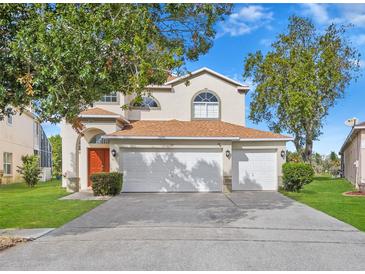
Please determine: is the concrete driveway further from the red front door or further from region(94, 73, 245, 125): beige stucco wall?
region(94, 73, 245, 125): beige stucco wall

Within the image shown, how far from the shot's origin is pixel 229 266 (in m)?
5.98

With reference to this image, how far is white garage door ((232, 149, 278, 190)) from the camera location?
20.5 metres

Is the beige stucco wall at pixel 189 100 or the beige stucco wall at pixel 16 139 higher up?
the beige stucco wall at pixel 189 100

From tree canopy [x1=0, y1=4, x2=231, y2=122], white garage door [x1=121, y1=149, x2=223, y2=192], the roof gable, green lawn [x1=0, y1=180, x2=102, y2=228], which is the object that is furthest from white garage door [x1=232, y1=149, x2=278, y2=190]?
tree canopy [x1=0, y1=4, x2=231, y2=122]

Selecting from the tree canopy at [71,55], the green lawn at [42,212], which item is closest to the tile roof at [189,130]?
the green lawn at [42,212]

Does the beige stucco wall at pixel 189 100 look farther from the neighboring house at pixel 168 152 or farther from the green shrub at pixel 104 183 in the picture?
the green shrub at pixel 104 183

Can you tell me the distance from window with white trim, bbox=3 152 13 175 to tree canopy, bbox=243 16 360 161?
69.0 ft

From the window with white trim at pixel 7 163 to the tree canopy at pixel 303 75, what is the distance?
21043 millimetres

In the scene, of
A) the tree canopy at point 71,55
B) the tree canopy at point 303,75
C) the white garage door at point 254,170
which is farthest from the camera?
the tree canopy at point 303,75

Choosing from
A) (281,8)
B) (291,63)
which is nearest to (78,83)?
(281,8)

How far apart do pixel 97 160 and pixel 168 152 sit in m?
4.40

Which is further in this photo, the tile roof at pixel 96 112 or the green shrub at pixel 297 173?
the tile roof at pixel 96 112

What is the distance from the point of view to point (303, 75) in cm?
2862

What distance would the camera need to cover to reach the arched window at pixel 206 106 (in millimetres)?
23453
